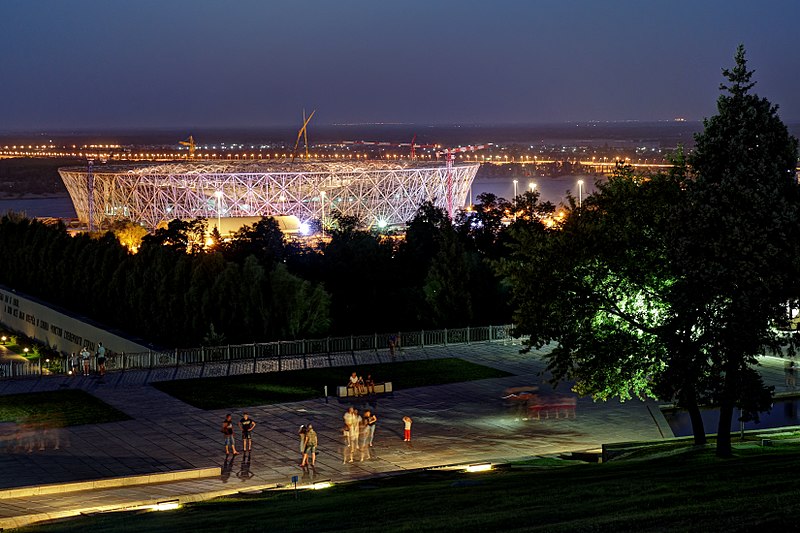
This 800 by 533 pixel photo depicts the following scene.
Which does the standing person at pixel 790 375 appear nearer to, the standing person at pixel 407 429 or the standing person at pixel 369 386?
the standing person at pixel 369 386

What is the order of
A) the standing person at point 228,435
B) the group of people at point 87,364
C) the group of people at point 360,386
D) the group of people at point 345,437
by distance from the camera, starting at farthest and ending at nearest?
the group of people at point 87,364
the group of people at point 360,386
the standing person at point 228,435
the group of people at point 345,437

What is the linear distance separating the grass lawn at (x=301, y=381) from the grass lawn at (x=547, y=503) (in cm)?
930

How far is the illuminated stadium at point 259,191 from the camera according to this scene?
4122 inches

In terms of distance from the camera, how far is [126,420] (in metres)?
25.9

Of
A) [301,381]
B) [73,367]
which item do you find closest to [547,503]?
[301,381]

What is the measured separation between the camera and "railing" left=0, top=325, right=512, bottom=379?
32719 millimetres

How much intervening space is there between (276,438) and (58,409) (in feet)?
19.6

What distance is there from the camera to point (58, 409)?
26781 millimetres

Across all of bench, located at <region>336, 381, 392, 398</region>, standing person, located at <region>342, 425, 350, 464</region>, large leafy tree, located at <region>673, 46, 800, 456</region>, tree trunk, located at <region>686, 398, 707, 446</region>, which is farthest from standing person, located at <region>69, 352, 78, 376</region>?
large leafy tree, located at <region>673, 46, 800, 456</region>

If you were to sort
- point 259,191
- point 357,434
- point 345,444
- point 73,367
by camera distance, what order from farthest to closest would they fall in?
point 259,191 < point 73,367 < point 345,444 < point 357,434

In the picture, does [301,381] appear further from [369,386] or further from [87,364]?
[87,364]

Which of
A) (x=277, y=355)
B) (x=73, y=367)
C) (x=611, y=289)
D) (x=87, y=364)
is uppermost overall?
(x=611, y=289)

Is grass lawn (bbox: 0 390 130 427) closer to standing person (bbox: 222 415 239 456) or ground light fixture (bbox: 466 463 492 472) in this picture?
standing person (bbox: 222 415 239 456)

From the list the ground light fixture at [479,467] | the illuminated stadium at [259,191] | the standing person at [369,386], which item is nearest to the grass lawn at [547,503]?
the ground light fixture at [479,467]
